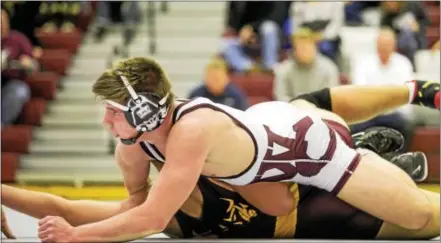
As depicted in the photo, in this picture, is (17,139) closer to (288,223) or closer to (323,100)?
(323,100)

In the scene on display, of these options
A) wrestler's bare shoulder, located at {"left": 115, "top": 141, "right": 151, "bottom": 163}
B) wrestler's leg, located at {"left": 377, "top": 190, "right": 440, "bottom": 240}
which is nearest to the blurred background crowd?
wrestler's leg, located at {"left": 377, "top": 190, "right": 440, "bottom": 240}

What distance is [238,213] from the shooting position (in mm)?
2400

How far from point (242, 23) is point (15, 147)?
6.15 feet

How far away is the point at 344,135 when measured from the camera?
96.5 inches

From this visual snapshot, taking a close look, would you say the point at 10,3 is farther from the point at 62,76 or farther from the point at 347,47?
the point at 347,47

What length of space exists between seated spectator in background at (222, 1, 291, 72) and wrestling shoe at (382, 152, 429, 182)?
298 centimetres

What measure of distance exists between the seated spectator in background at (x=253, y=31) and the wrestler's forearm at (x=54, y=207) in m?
3.26

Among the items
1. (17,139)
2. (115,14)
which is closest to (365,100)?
(17,139)

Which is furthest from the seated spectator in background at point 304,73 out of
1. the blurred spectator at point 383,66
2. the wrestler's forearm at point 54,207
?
the wrestler's forearm at point 54,207

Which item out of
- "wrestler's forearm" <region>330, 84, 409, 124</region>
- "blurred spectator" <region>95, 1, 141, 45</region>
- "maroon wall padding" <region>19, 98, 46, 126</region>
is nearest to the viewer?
"wrestler's forearm" <region>330, 84, 409, 124</region>

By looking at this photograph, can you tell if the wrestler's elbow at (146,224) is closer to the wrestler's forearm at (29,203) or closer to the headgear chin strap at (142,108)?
the headgear chin strap at (142,108)

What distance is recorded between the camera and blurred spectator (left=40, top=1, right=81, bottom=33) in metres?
6.34

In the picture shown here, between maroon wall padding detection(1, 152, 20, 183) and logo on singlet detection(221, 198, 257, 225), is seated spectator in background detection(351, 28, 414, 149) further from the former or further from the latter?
logo on singlet detection(221, 198, 257, 225)

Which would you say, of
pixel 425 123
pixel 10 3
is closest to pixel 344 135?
pixel 425 123
